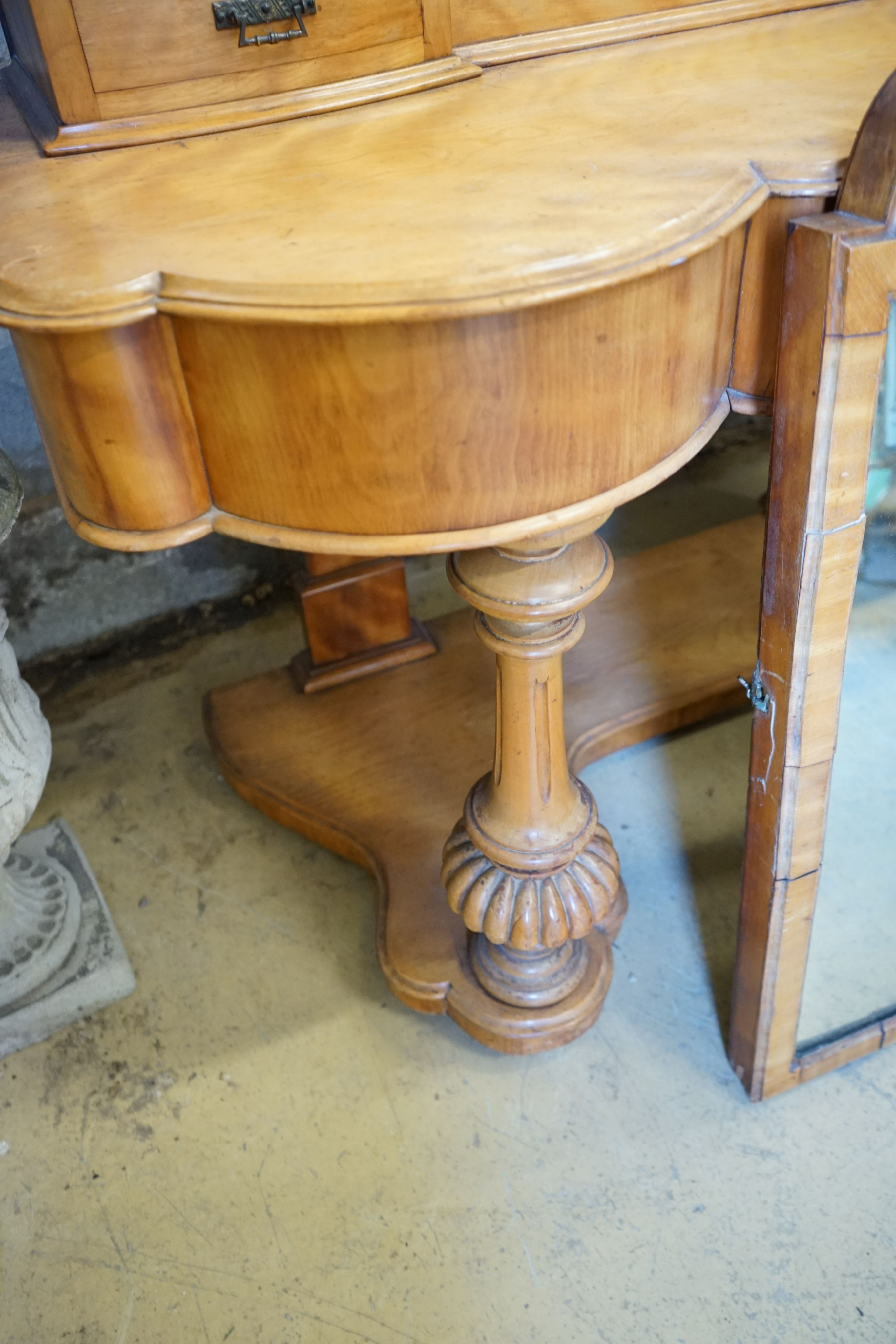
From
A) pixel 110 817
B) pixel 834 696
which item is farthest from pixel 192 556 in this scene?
pixel 834 696

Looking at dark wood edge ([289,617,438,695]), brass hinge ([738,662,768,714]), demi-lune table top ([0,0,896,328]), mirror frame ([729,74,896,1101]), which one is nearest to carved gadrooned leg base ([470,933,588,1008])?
mirror frame ([729,74,896,1101])

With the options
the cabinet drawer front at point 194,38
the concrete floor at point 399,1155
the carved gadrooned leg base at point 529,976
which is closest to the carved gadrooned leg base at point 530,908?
the carved gadrooned leg base at point 529,976

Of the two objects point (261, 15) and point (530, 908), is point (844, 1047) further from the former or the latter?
point (261, 15)

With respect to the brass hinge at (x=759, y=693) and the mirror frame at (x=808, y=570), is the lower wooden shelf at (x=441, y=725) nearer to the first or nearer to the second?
the mirror frame at (x=808, y=570)

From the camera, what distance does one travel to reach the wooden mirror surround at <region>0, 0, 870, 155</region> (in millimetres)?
908

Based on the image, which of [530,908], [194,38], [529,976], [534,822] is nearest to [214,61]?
[194,38]

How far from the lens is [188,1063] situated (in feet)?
4.37

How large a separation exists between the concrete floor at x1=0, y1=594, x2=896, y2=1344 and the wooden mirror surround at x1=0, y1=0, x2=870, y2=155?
99cm

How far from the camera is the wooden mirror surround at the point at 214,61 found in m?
0.91

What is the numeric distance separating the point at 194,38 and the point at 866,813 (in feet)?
3.18

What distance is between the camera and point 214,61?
3.08ft

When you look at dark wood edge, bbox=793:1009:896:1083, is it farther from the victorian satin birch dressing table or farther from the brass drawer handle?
the brass drawer handle

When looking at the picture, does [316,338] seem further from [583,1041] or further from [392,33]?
[583,1041]

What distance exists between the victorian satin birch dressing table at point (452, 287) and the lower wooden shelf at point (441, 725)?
1.7 inches
